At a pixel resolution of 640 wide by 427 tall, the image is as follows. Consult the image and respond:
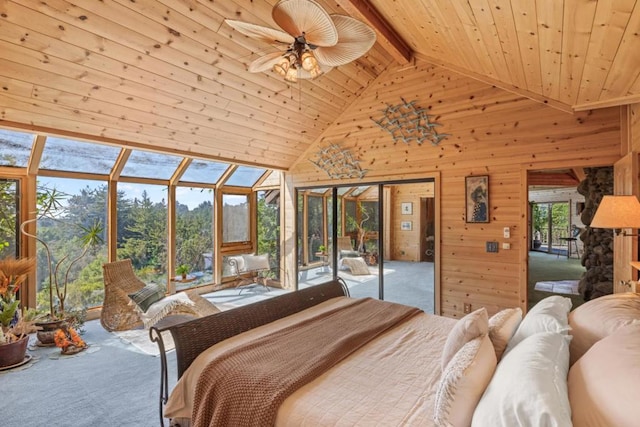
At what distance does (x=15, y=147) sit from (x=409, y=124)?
5151 mm

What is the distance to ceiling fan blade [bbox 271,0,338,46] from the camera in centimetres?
194

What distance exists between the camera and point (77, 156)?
450 cm

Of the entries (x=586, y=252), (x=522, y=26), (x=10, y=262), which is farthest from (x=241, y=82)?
(x=586, y=252)

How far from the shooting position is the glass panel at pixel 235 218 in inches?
269

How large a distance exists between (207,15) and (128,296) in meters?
3.50

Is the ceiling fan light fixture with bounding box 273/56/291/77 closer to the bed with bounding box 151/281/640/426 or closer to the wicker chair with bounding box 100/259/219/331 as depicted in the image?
the bed with bounding box 151/281/640/426

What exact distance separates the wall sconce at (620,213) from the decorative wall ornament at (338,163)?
11.1 ft

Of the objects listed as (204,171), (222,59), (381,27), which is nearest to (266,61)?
(222,59)

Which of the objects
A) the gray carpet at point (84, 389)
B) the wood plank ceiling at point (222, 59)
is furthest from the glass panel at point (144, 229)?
the gray carpet at point (84, 389)

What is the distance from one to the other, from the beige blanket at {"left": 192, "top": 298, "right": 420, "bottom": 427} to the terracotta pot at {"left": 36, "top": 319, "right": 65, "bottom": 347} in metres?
3.19

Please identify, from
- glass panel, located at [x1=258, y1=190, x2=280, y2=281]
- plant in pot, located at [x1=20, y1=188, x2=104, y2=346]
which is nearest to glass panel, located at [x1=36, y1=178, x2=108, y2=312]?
plant in pot, located at [x1=20, y1=188, x2=104, y2=346]

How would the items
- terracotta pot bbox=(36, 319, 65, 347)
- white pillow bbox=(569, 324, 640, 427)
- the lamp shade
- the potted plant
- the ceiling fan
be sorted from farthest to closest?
the potted plant < terracotta pot bbox=(36, 319, 65, 347) < the lamp shade < the ceiling fan < white pillow bbox=(569, 324, 640, 427)

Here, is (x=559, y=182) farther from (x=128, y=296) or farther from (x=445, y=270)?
(x=128, y=296)

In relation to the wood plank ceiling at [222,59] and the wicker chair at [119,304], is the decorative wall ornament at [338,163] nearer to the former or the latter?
the wood plank ceiling at [222,59]
